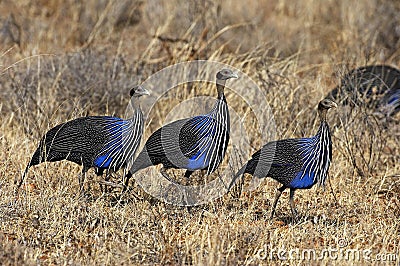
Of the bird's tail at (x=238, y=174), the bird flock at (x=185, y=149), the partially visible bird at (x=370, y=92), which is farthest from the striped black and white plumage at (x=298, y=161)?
the partially visible bird at (x=370, y=92)

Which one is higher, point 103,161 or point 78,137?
point 78,137

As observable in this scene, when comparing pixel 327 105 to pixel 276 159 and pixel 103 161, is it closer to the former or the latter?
pixel 276 159

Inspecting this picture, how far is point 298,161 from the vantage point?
14.8ft

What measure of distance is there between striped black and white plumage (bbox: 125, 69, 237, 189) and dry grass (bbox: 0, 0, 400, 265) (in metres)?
0.31

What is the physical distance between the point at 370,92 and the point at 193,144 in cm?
275

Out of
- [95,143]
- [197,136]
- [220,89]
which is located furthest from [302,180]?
[95,143]

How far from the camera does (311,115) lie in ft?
21.5

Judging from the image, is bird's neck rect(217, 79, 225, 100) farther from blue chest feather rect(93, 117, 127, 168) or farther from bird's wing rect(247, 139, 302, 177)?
blue chest feather rect(93, 117, 127, 168)

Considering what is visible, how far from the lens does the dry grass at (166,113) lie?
13.7 feet

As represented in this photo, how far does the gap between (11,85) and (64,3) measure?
365 centimetres

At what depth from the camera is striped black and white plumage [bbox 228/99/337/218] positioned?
4.52 metres

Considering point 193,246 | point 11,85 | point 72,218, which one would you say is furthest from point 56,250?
point 11,85

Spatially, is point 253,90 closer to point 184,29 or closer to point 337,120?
point 337,120

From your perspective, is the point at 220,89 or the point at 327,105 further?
the point at 220,89
